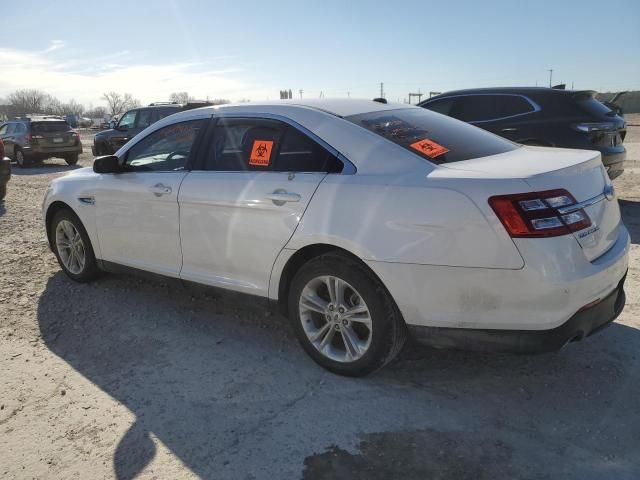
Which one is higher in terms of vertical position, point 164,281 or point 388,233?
point 388,233

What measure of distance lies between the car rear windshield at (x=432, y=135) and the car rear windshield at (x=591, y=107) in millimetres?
4586

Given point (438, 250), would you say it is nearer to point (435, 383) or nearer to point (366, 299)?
Result: point (366, 299)

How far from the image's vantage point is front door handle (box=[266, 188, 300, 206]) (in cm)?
321

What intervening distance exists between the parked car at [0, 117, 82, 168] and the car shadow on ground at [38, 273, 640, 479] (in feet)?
49.6

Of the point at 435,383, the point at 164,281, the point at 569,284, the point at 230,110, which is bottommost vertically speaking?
the point at 435,383

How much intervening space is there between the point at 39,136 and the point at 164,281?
1553 centimetres

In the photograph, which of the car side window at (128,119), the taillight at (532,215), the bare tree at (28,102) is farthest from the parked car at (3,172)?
the bare tree at (28,102)

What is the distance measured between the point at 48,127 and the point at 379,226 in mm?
17538

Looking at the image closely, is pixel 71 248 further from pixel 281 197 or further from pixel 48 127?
pixel 48 127

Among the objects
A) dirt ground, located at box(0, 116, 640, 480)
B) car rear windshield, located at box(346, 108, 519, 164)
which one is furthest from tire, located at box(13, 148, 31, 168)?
car rear windshield, located at box(346, 108, 519, 164)

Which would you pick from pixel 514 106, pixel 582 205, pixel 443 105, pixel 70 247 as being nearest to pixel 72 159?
pixel 443 105

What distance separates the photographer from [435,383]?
3.19 metres

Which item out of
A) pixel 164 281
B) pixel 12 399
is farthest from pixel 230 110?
pixel 12 399

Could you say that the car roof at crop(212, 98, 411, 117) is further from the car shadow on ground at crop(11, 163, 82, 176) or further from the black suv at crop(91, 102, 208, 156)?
the car shadow on ground at crop(11, 163, 82, 176)
